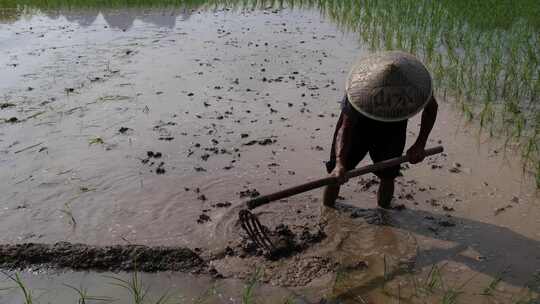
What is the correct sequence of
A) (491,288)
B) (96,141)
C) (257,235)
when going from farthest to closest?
(96,141)
(257,235)
(491,288)

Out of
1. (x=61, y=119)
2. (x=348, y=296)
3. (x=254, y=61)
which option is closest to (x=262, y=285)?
(x=348, y=296)

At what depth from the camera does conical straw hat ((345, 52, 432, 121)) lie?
82.0 inches

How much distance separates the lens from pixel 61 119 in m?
4.11

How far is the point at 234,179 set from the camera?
3264 millimetres

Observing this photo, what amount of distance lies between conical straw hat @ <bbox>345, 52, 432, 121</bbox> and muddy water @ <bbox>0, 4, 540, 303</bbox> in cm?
85

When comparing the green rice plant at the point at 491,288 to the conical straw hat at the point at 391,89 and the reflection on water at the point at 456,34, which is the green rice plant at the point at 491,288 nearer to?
the conical straw hat at the point at 391,89

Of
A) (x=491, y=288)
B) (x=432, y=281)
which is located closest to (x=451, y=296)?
(x=432, y=281)

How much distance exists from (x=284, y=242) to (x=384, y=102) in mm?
952

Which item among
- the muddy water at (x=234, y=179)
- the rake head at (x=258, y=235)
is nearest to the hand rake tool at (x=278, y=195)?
the rake head at (x=258, y=235)

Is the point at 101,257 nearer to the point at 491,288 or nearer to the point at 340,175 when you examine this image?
the point at 340,175

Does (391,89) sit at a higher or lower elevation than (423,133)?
higher

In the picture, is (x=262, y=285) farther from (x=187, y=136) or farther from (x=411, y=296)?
(x=187, y=136)

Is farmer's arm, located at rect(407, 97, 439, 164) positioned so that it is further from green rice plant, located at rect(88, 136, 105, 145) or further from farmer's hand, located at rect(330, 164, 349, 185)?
green rice plant, located at rect(88, 136, 105, 145)

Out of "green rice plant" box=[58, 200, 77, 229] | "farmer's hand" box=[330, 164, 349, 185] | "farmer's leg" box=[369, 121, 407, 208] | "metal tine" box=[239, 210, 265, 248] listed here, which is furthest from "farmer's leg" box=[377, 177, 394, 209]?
"green rice plant" box=[58, 200, 77, 229]
